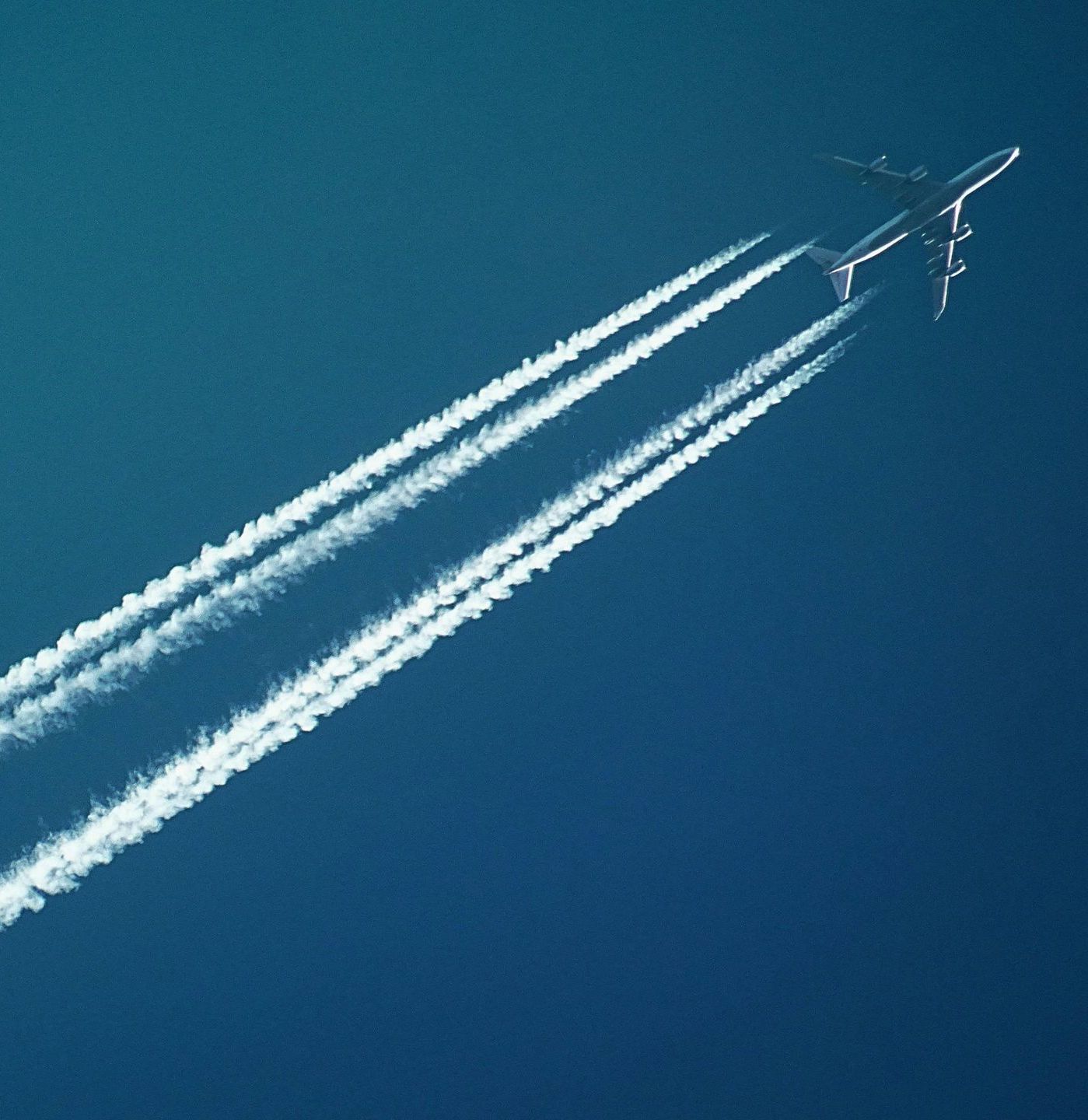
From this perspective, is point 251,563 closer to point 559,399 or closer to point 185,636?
point 185,636

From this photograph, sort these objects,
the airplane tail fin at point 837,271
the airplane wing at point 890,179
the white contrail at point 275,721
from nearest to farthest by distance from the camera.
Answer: the white contrail at point 275,721 → the airplane wing at point 890,179 → the airplane tail fin at point 837,271

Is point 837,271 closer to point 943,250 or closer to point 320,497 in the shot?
point 943,250

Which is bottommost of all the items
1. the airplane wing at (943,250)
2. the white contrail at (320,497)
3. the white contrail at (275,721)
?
the white contrail at (275,721)

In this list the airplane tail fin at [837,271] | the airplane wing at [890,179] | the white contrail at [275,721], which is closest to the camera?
the white contrail at [275,721]

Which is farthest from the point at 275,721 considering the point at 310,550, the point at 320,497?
the point at 320,497

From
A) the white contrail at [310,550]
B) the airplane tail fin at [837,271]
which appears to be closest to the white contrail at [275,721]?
the white contrail at [310,550]

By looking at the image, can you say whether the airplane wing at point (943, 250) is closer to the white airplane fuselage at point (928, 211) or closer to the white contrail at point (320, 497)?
the white airplane fuselage at point (928, 211)
